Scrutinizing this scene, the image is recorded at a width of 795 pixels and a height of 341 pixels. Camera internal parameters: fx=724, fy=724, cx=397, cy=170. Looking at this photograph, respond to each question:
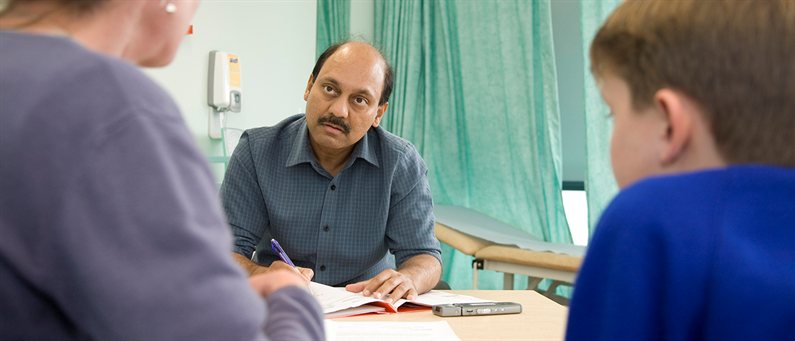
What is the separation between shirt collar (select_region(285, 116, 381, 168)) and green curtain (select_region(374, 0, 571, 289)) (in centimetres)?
182

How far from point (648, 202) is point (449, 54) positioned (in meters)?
3.76

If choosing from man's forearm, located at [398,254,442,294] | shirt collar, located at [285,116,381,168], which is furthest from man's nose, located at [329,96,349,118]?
man's forearm, located at [398,254,442,294]

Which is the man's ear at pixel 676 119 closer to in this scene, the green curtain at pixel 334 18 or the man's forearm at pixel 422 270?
the man's forearm at pixel 422 270

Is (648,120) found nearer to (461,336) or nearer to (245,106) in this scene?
(461,336)

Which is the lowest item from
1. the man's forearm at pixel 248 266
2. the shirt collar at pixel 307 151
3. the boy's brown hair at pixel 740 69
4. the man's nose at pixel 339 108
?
the man's forearm at pixel 248 266

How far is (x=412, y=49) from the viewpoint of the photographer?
447 centimetres

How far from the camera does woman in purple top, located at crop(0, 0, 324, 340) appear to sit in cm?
49

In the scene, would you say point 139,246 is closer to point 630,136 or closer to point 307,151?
point 630,136

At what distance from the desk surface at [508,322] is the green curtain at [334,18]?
3.24m

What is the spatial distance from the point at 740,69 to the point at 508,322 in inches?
36.6

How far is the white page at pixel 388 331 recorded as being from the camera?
1306 mm

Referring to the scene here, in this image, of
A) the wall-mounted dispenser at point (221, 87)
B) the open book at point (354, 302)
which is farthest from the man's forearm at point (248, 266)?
the wall-mounted dispenser at point (221, 87)

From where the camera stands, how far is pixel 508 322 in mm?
1509

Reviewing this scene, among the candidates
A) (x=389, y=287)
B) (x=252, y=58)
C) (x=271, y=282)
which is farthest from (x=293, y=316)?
(x=252, y=58)
